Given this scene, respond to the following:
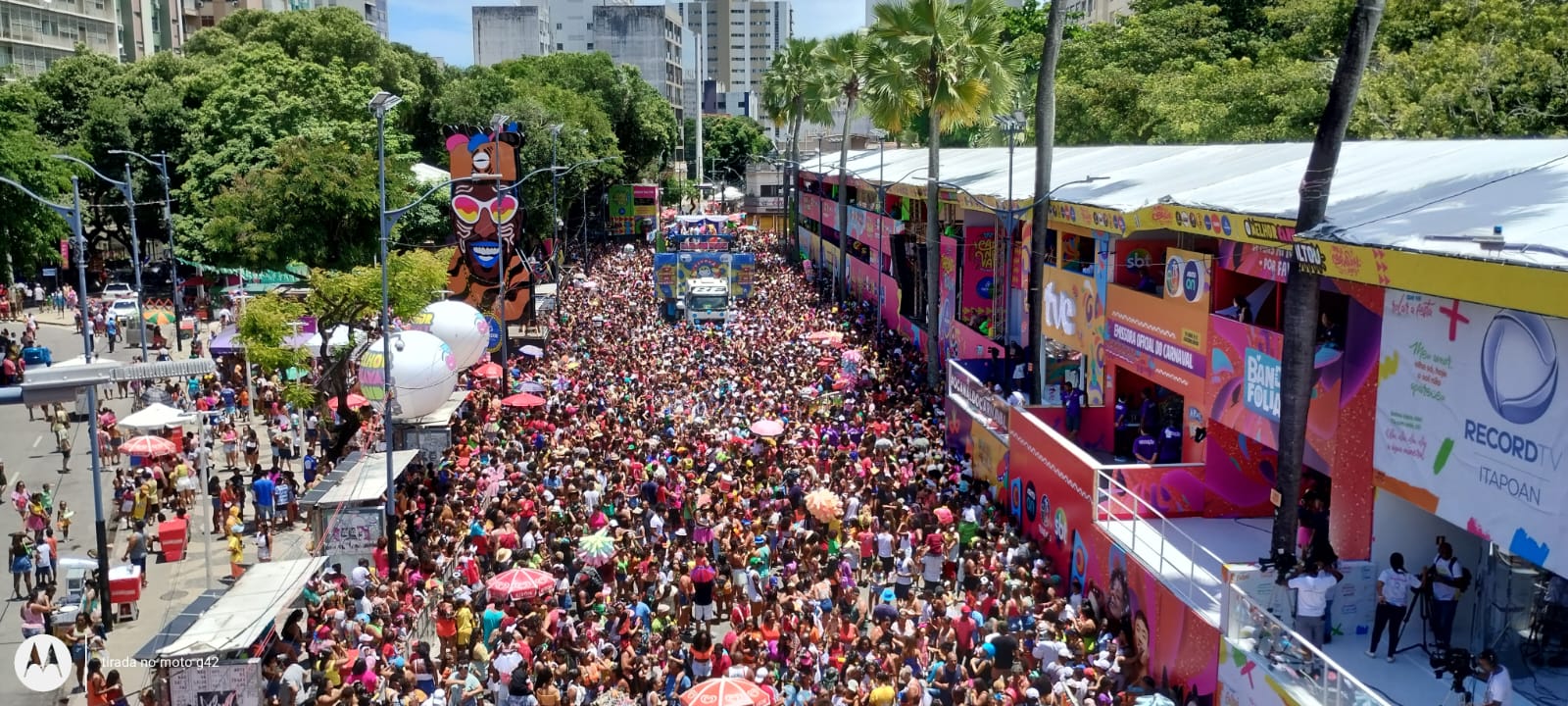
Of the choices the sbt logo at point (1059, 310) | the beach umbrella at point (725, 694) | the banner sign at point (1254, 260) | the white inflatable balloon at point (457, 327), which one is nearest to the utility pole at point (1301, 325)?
the banner sign at point (1254, 260)

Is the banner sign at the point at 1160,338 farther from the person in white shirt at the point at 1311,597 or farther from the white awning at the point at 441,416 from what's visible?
the white awning at the point at 441,416

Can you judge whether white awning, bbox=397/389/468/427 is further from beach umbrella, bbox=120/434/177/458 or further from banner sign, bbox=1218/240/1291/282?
banner sign, bbox=1218/240/1291/282

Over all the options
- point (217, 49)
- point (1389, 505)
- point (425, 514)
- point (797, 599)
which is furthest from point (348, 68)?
point (1389, 505)

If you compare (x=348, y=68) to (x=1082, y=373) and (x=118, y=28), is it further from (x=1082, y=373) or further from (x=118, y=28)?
(x=1082, y=373)

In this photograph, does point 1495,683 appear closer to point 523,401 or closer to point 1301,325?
point 1301,325

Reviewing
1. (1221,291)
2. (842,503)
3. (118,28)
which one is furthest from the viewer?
(118,28)

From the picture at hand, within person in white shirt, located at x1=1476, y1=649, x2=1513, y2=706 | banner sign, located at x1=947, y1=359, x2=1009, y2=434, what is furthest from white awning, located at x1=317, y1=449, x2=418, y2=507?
person in white shirt, located at x1=1476, y1=649, x2=1513, y2=706
